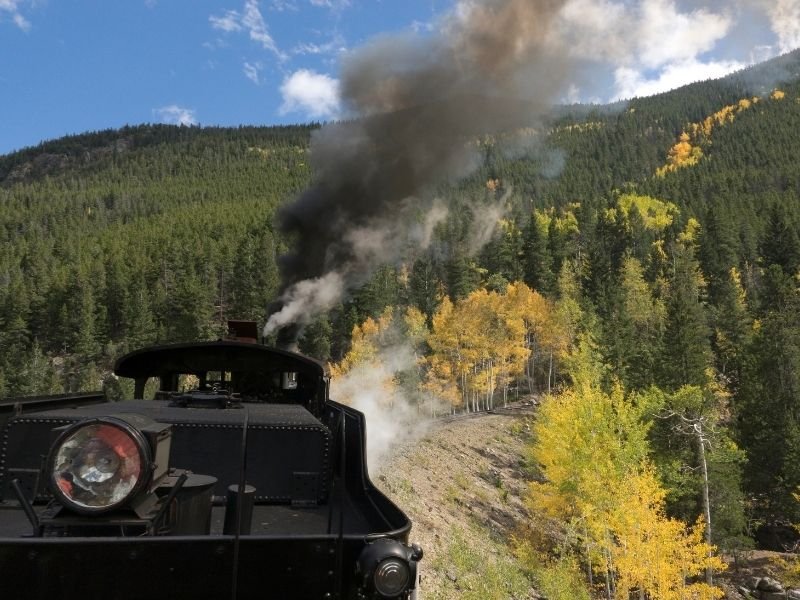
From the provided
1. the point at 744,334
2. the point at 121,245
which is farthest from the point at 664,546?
the point at 121,245

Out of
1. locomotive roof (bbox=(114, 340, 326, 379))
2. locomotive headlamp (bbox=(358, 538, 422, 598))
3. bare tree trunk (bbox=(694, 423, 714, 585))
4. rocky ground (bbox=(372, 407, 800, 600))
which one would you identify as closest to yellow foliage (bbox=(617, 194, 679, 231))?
rocky ground (bbox=(372, 407, 800, 600))

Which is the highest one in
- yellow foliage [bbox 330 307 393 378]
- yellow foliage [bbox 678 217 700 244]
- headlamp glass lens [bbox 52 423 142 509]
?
yellow foliage [bbox 678 217 700 244]

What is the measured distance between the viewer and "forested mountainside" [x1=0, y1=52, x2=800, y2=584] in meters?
36.8

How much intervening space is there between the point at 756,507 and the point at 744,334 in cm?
1868

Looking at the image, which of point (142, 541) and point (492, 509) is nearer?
point (142, 541)

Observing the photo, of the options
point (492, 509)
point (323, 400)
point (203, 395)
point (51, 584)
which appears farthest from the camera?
point (492, 509)

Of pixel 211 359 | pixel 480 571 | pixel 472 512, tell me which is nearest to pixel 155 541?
pixel 211 359

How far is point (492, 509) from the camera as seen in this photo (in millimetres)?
30859

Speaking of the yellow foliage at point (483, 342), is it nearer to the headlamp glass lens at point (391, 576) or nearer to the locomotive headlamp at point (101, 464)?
the headlamp glass lens at point (391, 576)

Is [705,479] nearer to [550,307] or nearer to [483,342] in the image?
[483,342]

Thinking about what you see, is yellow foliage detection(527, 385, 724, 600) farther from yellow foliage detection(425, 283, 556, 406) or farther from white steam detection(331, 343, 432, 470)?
yellow foliage detection(425, 283, 556, 406)

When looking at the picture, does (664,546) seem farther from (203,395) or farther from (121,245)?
(121,245)

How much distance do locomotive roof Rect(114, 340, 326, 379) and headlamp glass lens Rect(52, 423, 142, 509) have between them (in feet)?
15.8

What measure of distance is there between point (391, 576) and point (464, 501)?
2780 centimetres
